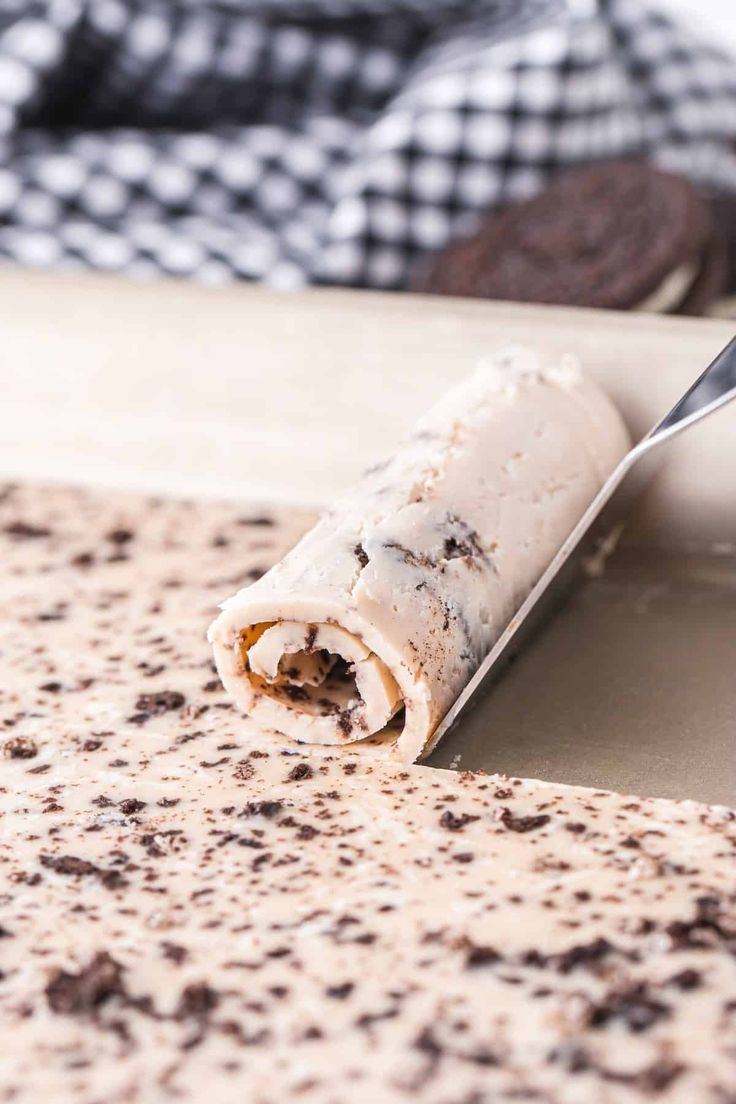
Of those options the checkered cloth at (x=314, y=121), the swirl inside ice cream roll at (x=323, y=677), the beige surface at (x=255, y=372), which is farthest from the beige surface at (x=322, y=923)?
the checkered cloth at (x=314, y=121)

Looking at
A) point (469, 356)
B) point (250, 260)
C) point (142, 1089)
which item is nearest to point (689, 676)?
point (469, 356)

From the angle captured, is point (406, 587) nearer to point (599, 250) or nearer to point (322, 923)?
point (322, 923)

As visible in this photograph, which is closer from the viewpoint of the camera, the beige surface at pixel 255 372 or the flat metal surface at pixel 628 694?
the flat metal surface at pixel 628 694

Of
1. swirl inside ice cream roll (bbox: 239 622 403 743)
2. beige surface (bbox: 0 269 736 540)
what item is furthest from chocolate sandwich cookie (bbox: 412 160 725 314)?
swirl inside ice cream roll (bbox: 239 622 403 743)

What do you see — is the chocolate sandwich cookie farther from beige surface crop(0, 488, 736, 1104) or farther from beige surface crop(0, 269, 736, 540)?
beige surface crop(0, 488, 736, 1104)

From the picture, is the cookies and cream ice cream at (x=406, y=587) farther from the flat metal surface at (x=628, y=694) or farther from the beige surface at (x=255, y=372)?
the beige surface at (x=255, y=372)

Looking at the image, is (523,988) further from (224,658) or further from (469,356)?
(469,356)
